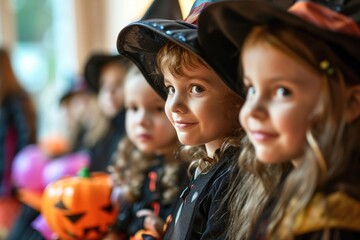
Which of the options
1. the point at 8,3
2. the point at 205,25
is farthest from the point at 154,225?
the point at 8,3

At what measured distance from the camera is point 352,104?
2.64 feet

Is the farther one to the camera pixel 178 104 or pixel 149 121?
pixel 149 121

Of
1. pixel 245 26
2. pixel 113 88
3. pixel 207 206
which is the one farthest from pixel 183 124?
pixel 113 88

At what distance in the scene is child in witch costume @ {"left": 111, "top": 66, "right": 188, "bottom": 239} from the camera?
1.54 m

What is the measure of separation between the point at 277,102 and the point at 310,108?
0.05 meters

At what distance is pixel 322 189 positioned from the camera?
79 centimetres

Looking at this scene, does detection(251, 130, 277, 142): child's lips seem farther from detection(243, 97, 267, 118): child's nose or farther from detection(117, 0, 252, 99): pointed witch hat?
detection(117, 0, 252, 99): pointed witch hat

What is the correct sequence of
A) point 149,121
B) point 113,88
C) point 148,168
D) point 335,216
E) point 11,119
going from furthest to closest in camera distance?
point 11,119 < point 113,88 < point 148,168 < point 149,121 < point 335,216

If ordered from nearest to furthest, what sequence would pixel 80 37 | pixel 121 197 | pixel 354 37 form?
pixel 354 37 < pixel 121 197 < pixel 80 37

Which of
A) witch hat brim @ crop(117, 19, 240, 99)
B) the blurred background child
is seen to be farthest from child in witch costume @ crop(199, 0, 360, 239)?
the blurred background child

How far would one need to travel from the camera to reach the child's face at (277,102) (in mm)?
787

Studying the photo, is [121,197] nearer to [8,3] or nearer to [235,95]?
[235,95]

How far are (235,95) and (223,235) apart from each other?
0.29 meters

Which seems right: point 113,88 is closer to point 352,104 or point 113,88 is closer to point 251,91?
point 251,91
